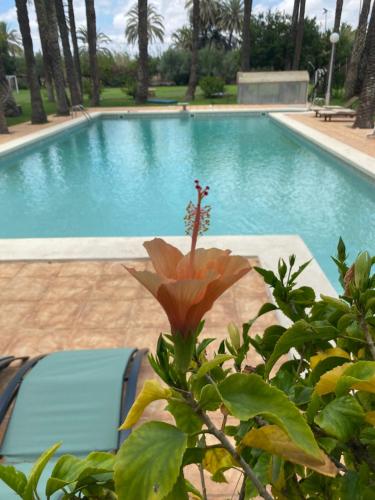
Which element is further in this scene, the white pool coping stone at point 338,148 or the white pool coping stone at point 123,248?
the white pool coping stone at point 338,148

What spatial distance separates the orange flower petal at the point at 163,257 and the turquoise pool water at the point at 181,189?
5433 mm

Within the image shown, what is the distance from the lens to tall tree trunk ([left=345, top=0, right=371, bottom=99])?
75.8ft

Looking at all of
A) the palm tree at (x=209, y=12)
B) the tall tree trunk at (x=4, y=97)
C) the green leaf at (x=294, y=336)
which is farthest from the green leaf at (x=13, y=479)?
the palm tree at (x=209, y=12)

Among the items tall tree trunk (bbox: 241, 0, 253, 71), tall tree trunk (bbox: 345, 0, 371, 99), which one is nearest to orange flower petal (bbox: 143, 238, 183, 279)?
tall tree trunk (bbox: 345, 0, 371, 99)

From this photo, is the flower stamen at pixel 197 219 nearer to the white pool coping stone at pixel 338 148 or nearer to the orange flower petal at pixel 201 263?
the orange flower petal at pixel 201 263

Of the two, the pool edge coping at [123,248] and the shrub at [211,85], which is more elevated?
the shrub at [211,85]

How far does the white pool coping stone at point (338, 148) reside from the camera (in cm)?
943

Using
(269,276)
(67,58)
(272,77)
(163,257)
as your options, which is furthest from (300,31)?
(163,257)

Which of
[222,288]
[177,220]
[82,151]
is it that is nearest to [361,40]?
[82,151]

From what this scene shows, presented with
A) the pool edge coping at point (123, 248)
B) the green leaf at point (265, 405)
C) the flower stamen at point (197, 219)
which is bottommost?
the pool edge coping at point (123, 248)

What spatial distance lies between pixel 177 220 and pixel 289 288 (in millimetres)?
7388

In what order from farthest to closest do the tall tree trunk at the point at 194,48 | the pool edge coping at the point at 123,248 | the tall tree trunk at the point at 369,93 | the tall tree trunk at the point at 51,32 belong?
the tall tree trunk at the point at 194,48 → the tall tree trunk at the point at 51,32 → the tall tree trunk at the point at 369,93 → the pool edge coping at the point at 123,248

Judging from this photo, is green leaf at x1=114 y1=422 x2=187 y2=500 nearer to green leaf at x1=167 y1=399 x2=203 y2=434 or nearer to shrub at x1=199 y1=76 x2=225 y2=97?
green leaf at x1=167 y1=399 x2=203 y2=434

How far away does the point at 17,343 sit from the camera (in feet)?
12.3
